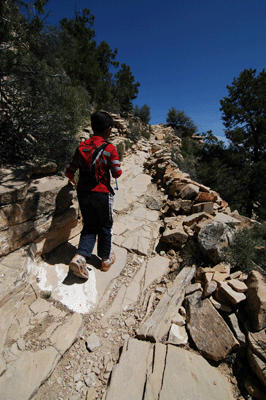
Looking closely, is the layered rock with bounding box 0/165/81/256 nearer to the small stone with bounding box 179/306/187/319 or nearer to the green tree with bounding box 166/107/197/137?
the small stone with bounding box 179/306/187/319

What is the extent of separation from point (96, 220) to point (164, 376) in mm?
1596

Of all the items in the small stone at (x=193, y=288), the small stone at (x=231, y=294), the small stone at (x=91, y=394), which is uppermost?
the small stone at (x=231, y=294)

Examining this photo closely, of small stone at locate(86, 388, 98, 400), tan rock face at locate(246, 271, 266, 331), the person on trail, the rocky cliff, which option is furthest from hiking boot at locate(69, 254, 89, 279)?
tan rock face at locate(246, 271, 266, 331)

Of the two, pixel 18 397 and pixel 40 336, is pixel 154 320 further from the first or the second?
pixel 18 397

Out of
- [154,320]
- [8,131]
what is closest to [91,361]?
[154,320]

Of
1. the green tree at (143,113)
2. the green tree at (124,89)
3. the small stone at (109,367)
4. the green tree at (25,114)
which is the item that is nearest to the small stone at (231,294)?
the small stone at (109,367)

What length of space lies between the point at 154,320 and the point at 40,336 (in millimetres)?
1115

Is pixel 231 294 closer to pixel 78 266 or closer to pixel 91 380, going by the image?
pixel 91 380

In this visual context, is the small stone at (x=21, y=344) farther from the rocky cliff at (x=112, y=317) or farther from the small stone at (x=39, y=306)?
the small stone at (x=39, y=306)

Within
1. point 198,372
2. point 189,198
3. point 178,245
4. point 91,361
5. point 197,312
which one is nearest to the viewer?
point 198,372

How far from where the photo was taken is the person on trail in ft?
6.70

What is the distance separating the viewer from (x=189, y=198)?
171 inches

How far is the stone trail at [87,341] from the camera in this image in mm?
A: 1461

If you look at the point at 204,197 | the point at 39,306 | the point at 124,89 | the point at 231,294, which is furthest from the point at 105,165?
the point at 124,89
